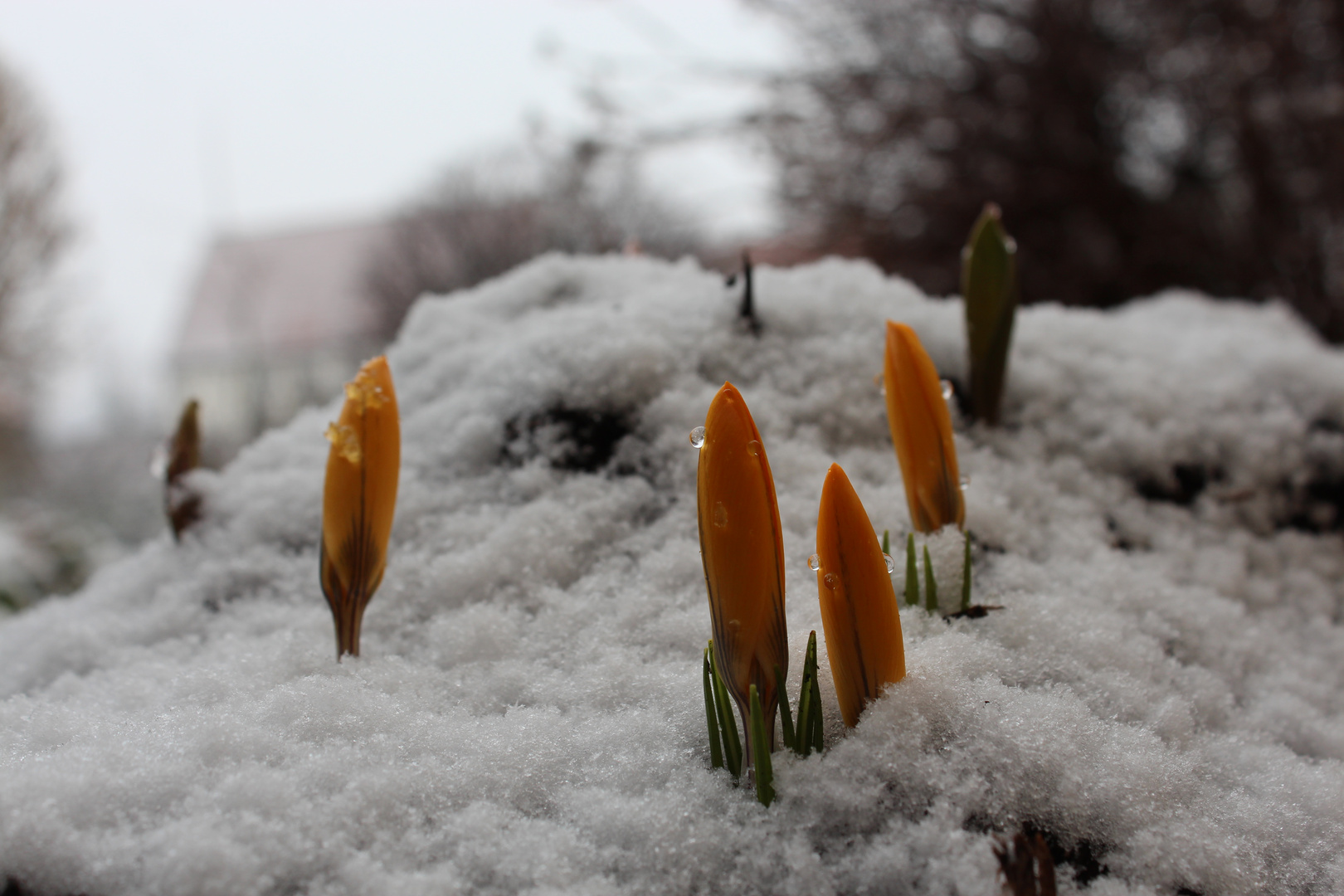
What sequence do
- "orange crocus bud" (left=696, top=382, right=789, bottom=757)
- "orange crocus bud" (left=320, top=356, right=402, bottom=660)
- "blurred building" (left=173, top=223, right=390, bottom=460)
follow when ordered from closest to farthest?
"orange crocus bud" (left=696, top=382, right=789, bottom=757) → "orange crocus bud" (left=320, top=356, right=402, bottom=660) → "blurred building" (left=173, top=223, right=390, bottom=460)

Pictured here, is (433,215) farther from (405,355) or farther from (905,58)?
(405,355)

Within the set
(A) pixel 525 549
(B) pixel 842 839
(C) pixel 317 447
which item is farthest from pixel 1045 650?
(C) pixel 317 447

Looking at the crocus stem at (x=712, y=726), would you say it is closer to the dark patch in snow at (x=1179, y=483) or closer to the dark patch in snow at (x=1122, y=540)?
the dark patch in snow at (x=1122, y=540)

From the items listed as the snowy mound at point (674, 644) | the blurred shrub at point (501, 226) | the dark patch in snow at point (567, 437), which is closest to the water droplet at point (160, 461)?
the snowy mound at point (674, 644)

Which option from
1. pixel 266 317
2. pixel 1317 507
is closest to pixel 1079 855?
pixel 1317 507

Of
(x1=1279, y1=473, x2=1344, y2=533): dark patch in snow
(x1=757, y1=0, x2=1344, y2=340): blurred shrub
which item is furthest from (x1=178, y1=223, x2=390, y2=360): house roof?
Answer: (x1=1279, y1=473, x2=1344, y2=533): dark patch in snow

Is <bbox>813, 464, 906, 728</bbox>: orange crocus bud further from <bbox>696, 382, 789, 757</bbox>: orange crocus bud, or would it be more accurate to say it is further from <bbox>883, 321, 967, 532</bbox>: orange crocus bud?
<bbox>883, 321, 967, 532</bbox>: orange crocus bud

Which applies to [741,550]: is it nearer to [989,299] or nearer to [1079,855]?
[1079,855]
